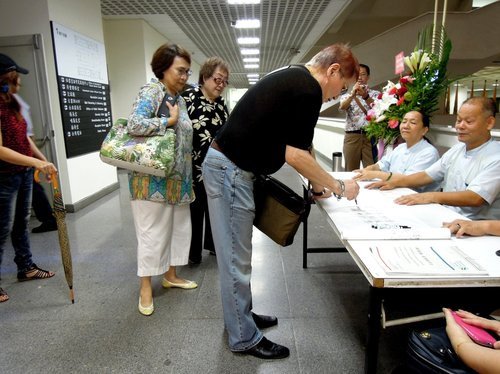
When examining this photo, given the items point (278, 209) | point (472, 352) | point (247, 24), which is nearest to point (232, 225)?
point (278, 209)

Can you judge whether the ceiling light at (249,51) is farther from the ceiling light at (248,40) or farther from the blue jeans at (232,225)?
the blue jeans at (232,225)

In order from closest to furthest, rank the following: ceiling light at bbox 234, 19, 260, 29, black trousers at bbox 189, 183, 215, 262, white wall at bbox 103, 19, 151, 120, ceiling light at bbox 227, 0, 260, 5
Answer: black trousers at bbox 189, 183, 215, 262, ceiling light at bbox 227, 0, 260, 5, white wall at bbox 103, 19, 151, 120, ceiling light at bbox 234, 19, 260, 29

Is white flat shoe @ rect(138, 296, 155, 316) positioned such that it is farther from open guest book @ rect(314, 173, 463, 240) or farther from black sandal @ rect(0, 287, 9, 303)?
open guest book @ rect(314, 173, 463, 240)

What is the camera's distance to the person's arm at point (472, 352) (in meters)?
0.86

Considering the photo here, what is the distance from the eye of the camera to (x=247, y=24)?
6332 millimetres

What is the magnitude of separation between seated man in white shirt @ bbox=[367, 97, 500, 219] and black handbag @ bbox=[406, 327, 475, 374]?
0.74 m

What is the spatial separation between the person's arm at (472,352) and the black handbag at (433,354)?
2cm

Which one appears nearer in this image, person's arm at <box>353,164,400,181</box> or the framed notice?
person's arm at <box>353,164,400,181</box>

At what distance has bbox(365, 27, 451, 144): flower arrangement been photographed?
219cm

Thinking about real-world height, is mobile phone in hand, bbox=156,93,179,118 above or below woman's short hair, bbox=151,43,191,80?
below

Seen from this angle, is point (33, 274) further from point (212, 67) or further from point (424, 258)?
point (424, 258)

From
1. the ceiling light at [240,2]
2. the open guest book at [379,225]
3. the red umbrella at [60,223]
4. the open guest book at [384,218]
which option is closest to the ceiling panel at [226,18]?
the ceiling light at [240,2]

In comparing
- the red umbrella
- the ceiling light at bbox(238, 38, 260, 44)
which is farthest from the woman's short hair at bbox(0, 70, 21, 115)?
the ceiling light at bbox(238, 38, 260, 44)

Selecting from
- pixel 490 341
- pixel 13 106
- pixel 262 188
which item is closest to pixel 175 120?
pixel 262 188
